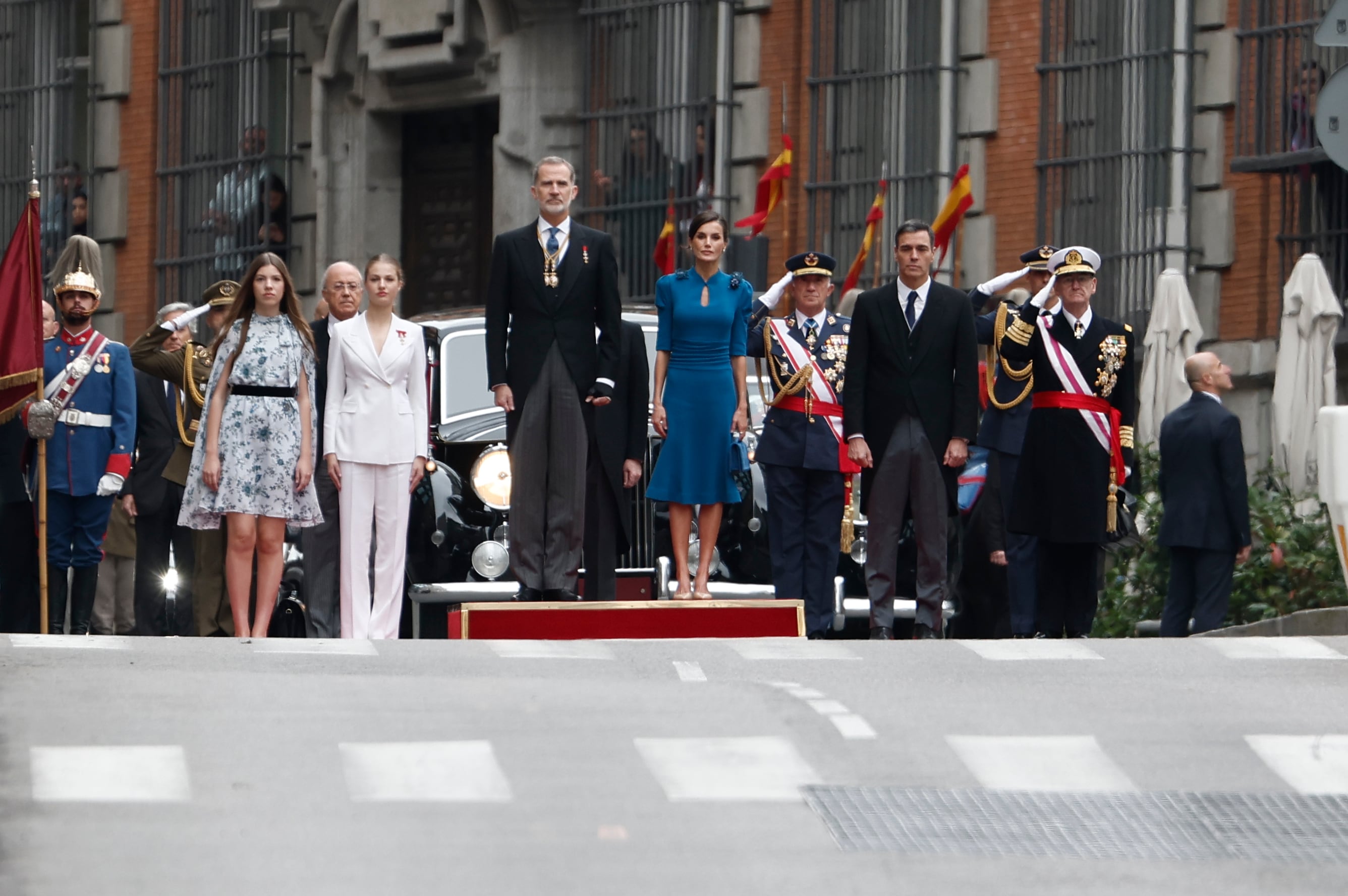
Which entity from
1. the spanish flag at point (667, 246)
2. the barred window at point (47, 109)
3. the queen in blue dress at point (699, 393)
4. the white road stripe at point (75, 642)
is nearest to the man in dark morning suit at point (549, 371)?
the queen in blue dress at point (699, 393)

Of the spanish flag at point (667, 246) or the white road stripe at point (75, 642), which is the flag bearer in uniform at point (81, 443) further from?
the spanish flag at point (667, 246)

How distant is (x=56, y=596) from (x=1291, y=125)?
10.7m

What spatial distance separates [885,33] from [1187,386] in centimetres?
591

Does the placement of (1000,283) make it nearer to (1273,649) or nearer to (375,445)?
(375,445)

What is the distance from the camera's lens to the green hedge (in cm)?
1522

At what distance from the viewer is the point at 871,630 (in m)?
12.7

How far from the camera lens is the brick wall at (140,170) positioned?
97.8 feet

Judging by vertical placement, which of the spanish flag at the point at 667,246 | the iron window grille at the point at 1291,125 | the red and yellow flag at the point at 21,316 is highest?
the iron window grille at the point at 1291,125

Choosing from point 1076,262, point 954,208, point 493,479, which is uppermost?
point 954,208

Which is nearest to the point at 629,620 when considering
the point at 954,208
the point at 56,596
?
the point at 56,596

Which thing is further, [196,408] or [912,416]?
[196,408]

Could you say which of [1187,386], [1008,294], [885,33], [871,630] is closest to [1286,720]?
[871,630]

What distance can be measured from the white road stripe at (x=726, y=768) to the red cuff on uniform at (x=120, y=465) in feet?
22.2

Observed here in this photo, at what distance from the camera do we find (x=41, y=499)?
13.9m
